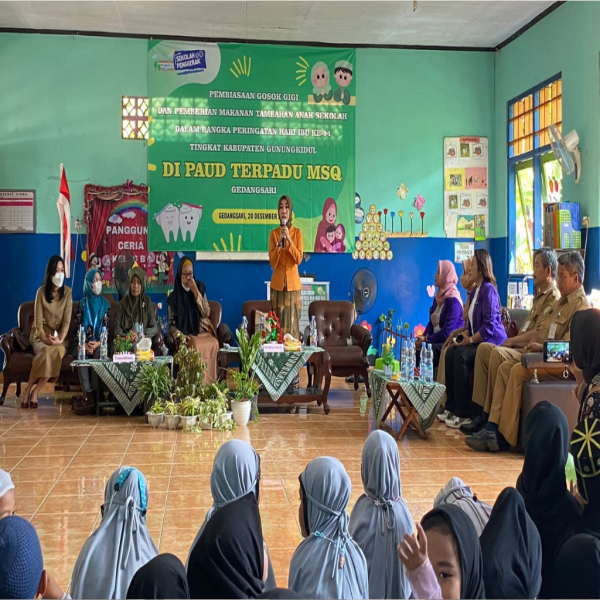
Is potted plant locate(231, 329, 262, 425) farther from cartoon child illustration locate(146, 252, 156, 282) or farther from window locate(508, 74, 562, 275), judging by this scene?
window locate(508, 74, 562, 275)

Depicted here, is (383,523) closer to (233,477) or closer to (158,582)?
(233,477)

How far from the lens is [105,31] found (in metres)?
8.75

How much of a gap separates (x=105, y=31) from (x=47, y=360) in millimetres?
4236

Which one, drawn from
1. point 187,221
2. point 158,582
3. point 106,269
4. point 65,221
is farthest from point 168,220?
point 158,582

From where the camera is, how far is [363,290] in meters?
9.27

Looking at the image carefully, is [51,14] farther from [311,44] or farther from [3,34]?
[311,44]

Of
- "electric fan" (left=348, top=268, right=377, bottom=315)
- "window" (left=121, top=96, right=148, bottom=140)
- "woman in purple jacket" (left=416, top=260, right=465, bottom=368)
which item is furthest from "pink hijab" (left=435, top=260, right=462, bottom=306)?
"window" (left=121, top=96, right=148, bottom=140)

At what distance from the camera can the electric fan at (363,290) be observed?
9242mm

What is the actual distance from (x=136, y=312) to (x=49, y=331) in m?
0.89

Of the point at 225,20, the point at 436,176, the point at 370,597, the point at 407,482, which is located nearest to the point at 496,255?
the point at 436,176

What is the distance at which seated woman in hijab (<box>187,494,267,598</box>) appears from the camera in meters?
1.91

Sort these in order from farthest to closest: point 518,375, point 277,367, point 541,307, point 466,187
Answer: point 466,187
point 277,367
point 541,307
point 518,375

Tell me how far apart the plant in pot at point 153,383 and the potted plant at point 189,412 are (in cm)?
34

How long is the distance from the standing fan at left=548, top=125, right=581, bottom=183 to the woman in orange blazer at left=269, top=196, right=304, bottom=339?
8.97ft
